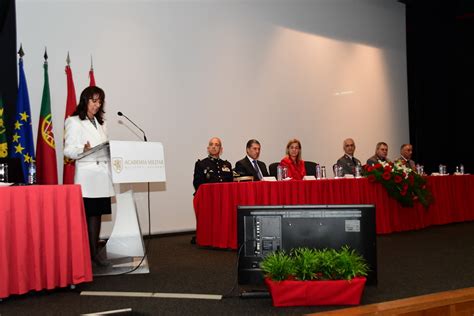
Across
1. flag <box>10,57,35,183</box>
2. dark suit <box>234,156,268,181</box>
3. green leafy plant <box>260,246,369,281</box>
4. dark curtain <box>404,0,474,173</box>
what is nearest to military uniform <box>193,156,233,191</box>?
dark suit <box>234,156,268,181</box>

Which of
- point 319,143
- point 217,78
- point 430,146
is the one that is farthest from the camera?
point 430,146

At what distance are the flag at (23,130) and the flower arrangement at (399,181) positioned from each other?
340 cm

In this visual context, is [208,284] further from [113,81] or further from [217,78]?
[217,78]

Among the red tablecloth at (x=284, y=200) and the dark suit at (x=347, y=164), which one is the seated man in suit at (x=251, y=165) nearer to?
the red tablecloth at (x=284, y=200)

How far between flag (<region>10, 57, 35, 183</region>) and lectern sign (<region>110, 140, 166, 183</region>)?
223cm

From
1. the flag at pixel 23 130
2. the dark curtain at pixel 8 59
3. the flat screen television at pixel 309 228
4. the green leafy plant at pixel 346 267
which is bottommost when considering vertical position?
the green leafy plant at pixel 346 267

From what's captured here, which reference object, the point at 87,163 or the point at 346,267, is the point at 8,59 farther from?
the point at 346,267

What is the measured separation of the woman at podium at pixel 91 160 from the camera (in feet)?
12.6

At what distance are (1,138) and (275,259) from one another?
335 centimetres

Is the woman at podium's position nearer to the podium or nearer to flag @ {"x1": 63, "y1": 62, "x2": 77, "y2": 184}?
the podium

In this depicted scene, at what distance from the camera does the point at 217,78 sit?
290 inches

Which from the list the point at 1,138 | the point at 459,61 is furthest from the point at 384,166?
the point at 459,61

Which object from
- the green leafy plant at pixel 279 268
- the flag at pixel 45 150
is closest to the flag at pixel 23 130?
the flag at pixel 45 150

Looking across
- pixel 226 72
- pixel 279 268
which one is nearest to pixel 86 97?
pixel 279 268
